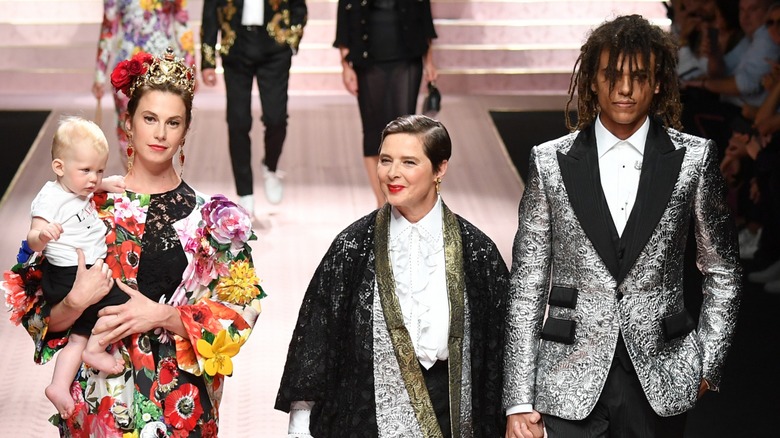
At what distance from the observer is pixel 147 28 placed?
8.16m

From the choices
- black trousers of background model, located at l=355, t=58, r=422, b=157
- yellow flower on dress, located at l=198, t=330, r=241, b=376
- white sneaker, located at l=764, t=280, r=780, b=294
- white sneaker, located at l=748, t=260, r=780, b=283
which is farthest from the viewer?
white sneaker, located at l=748, t=260, r=780, b=283

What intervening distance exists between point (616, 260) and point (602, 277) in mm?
55

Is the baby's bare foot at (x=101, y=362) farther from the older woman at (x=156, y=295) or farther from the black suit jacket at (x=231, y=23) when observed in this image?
the black suit jacket at (x=231, y=23)

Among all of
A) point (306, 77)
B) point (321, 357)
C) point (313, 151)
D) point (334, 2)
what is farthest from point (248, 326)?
point (334, 2)

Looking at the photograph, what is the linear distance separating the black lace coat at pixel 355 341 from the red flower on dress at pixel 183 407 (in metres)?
0.21

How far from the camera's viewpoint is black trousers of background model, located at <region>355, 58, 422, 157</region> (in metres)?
7.64

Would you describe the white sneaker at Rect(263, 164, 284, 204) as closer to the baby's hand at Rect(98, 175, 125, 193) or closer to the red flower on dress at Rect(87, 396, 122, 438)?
the baby's hand at Rect(98, 175, 125, 193)

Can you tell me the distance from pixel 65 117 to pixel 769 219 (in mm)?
5347

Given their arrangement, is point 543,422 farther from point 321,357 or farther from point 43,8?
point 43,8

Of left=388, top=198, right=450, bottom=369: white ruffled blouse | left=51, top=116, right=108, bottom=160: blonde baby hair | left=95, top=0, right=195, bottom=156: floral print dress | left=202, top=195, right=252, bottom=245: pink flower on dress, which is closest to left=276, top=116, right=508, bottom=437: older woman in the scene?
left=388, top=198, right=450, bottom=369: white ruffled blouse

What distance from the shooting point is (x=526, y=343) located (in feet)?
12.4

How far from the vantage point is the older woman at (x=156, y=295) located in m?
3.72

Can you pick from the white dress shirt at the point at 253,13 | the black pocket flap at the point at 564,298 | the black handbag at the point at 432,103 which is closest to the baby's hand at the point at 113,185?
the black pocket flap at the point at 564,298

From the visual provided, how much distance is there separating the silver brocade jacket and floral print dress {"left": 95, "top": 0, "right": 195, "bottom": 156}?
4639 millimetres
